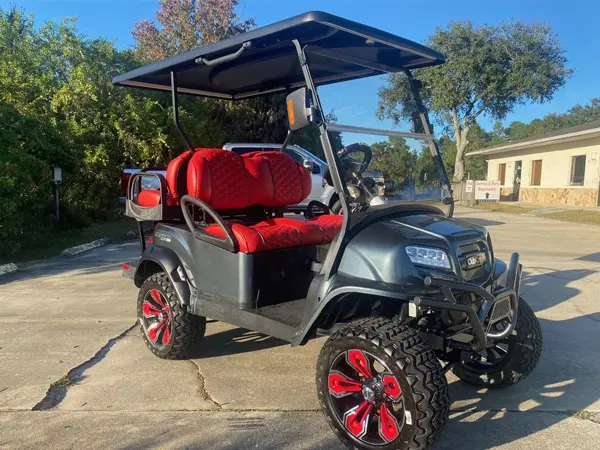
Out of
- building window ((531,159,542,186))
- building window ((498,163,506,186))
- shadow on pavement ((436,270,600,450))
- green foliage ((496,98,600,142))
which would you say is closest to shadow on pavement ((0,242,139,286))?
shadow on pavement ((436,270,600,450))

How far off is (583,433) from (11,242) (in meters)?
8.76

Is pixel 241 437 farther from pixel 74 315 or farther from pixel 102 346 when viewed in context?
pixel 74 315

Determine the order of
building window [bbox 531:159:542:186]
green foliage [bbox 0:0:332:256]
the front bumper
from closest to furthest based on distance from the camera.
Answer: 1. the front bumper
2. green foliage [bbox 0:0:332:256]
3. building window [bbox 531:159:542:186]

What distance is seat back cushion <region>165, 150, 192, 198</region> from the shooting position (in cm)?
416

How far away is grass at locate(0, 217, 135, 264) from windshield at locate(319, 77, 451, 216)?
23.1 ft

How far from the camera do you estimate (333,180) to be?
9.99ft

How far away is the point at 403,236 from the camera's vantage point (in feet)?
9.17

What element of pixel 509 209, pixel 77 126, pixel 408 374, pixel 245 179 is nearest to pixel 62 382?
pixel 245 179

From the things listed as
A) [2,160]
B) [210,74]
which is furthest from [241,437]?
[2,160]

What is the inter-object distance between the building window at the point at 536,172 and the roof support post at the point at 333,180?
78.4ft

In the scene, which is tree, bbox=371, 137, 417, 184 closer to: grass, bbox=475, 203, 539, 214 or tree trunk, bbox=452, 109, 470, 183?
grass, bbox=475, 203, 539, 214

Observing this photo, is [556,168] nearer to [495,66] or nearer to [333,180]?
[495,66]

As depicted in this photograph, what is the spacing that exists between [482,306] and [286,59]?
7.77 ft

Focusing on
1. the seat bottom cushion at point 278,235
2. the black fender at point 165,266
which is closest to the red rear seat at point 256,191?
the seat bottom cushion at point 278,235
